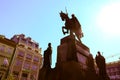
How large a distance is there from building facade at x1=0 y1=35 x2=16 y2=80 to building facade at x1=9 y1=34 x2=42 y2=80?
38.4 inches

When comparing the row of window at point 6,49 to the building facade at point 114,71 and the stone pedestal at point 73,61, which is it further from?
the building facade at point 114,71

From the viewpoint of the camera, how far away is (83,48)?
10.1 metres

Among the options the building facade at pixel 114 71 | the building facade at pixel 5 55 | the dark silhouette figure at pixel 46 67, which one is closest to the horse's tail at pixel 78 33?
the dark silhouette figure at pixel 46 67

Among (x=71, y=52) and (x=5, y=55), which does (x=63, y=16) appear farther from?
Answer: (x=5, y=55)

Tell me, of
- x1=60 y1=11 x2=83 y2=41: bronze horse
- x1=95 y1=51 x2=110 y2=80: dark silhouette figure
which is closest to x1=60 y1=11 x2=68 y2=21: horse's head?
x1=60 y1=11 x2=83 y2=41: bronze horse

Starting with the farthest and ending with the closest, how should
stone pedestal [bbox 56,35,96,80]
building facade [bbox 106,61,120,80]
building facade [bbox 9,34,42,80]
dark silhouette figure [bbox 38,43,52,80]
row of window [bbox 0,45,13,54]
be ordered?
building facade [bbox 106,61,120,80], building facade [bbox 9,34,42,80], row of window [bbox 0,45,13,54], dark silhouette figure [bbox 38,43,52,80], stone pedestal [bbox 56,35,96,80]

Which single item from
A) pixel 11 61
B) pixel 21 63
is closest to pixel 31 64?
pixel 21 63

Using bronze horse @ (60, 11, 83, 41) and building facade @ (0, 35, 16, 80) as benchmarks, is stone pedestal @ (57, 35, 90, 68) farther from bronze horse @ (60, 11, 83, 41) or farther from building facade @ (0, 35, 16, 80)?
building facade @ (0, 35, 16, 80)

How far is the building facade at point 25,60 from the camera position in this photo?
33.1 m

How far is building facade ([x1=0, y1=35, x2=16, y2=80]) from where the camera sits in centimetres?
3075

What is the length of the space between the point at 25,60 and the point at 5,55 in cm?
544

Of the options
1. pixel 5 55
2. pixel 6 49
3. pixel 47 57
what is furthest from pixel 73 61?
pixel 6 49

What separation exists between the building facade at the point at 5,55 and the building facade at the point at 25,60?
976 millimetres

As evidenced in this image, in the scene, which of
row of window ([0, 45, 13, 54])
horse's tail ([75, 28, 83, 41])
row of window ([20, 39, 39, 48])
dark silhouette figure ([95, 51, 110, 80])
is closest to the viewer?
dark silhouette figure ([95, 51, 110, 80])
